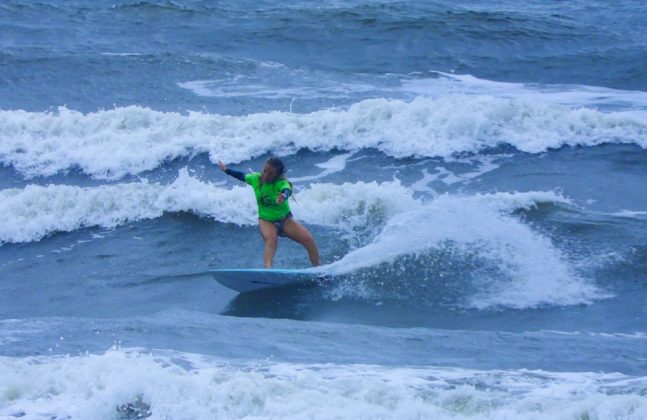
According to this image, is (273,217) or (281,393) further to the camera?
(273,217)

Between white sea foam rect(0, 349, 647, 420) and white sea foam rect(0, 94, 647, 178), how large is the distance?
8.10 m

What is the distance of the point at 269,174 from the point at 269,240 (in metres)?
0.70

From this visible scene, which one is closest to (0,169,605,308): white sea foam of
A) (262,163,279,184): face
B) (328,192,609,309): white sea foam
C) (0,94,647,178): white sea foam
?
(328,192,609,309): white sea foam

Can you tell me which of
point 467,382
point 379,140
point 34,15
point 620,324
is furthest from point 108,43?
point 467,382

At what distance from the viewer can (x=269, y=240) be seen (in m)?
9.72

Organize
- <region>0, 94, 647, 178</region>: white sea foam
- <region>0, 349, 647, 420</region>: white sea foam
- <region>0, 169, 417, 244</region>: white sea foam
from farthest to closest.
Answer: <region>0, 94, 647, 178</region>: white sea foam, <region>0, 169, 417, 244</region>: white sea foam, <region>0, 349, 647, 420</region>: white sea foam

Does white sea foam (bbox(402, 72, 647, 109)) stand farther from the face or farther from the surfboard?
the surfboard

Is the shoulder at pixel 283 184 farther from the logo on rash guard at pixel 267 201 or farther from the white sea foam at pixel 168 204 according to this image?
the white sea foam at pixel 168 204

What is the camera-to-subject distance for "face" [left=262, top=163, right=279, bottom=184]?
31.2 ft

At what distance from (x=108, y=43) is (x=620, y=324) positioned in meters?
15.1

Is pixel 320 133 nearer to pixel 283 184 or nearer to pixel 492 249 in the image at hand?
pixel 283 184

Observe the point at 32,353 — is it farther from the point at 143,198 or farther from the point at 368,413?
the point at 143,198

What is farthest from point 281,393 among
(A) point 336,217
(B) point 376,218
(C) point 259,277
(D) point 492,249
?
(A) point 336,217

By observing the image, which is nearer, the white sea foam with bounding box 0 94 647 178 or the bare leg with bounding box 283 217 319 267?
the bare leg with bounding box 283 217 319 267
